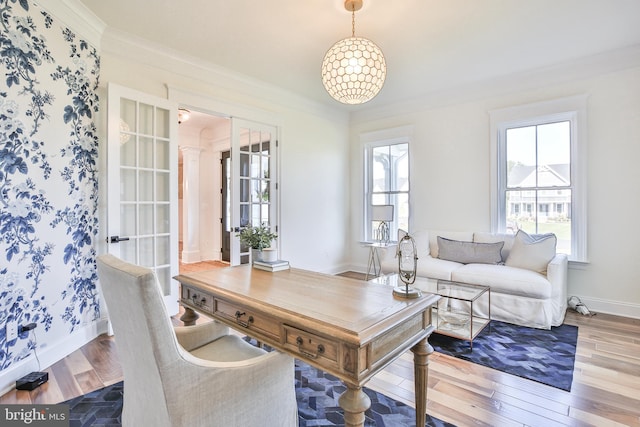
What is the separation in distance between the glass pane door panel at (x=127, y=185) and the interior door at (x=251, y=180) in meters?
1.12

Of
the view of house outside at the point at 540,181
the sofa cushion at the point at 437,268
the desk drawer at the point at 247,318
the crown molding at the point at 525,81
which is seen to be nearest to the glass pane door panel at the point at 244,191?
the sofa cushion at the point at 437,268

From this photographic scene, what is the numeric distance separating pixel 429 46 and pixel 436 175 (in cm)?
197

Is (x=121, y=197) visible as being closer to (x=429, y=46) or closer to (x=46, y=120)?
(x=46, y=120)

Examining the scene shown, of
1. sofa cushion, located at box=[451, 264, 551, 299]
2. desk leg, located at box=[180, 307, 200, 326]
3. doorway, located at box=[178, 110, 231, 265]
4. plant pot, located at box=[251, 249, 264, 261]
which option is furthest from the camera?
doorway, located at box=[178, 110, 231, 265]

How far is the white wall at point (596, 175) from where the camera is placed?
3.39 metres

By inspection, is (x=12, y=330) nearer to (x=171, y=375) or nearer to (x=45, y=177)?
(x=45, y=177)

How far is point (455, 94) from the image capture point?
4.49m

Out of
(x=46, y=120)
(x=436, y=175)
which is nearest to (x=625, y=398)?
(x=436, y=175)

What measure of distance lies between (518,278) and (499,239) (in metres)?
0.90

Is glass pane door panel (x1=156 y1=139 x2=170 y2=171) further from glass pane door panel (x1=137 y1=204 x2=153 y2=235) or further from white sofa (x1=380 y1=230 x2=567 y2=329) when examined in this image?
white sofa (x1=380 y1=230 x2=567 y2=329)

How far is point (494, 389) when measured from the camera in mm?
2086

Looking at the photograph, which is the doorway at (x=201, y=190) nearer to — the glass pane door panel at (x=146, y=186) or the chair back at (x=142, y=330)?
the glass pane door panel at (x=146, y=186)

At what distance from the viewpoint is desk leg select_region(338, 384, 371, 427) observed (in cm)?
111

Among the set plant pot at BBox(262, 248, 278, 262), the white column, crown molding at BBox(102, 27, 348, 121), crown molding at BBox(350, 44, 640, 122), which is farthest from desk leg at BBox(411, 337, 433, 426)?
the white column
